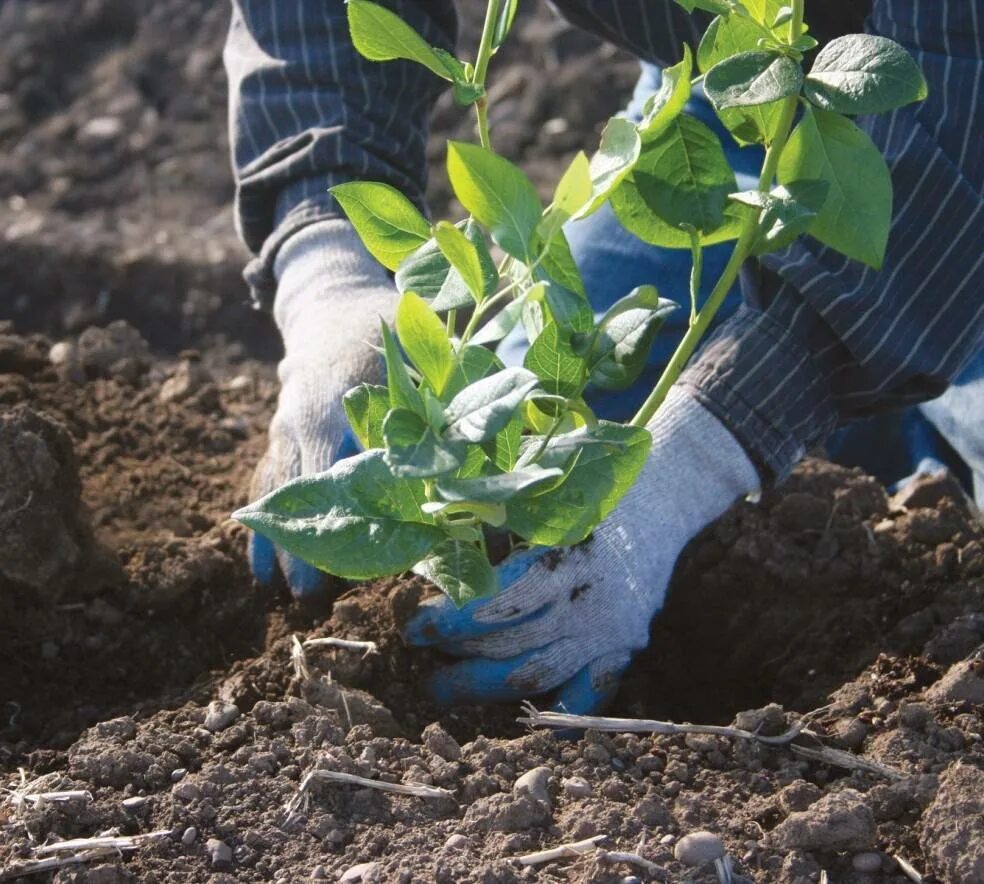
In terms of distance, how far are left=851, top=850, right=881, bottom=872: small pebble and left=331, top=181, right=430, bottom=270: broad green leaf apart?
29.6 inches

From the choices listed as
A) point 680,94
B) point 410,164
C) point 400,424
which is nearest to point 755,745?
point 400,424

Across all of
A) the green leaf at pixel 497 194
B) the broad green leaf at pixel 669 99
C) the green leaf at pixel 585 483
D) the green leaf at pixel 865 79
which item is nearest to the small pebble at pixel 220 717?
the green leaf at pixel 585 483

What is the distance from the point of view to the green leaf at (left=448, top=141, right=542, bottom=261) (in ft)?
3.55

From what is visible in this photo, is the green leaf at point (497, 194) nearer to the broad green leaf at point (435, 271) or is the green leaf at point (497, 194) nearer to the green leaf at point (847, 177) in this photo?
the broad green leaf at point (435, 271)

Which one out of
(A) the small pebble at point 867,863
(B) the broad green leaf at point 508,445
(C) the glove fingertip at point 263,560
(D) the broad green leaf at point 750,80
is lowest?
(A) the small pebble at point 867,863

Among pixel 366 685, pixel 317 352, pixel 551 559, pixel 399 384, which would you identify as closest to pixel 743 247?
pixel 399 384

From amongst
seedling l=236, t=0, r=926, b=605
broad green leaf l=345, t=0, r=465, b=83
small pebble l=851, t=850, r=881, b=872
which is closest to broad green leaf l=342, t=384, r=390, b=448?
seedling l=236, t=0, r=926, b=605

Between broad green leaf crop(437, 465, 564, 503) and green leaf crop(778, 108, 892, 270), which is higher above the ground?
green leaf crop(778, 108, 892, 270)

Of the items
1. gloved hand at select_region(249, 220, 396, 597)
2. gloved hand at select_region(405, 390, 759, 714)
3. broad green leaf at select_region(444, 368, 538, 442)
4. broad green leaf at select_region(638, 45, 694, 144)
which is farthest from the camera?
gloved hand at select_region(249, 220, 396, 597)

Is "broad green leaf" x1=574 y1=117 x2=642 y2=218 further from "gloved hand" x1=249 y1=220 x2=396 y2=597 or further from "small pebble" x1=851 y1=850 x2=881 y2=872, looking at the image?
"small pebble" x1=851 y1=850 x2=881 y2=872

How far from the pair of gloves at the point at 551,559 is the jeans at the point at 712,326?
551mm

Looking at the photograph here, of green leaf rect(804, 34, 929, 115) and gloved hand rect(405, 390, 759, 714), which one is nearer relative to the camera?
green leaf rect(804, 34, 929, 115)

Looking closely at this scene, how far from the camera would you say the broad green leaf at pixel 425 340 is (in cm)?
113

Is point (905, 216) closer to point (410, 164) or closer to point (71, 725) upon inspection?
point (410, 164)
